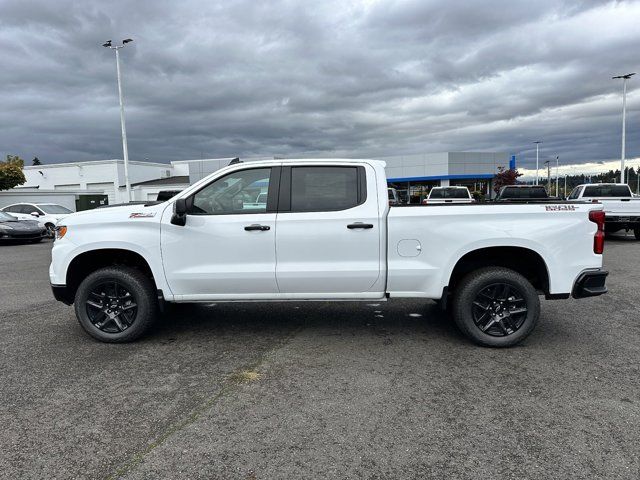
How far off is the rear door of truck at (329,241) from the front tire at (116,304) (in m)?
1.45

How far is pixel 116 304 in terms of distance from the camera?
5047 millimetres

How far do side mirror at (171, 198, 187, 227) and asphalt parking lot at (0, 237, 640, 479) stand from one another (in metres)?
1.31

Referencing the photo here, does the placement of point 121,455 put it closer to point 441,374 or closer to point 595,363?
point 441,374

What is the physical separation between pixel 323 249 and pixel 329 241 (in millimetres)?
102

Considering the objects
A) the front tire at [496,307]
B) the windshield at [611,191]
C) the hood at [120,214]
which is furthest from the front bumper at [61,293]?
the windshield at [611,191]

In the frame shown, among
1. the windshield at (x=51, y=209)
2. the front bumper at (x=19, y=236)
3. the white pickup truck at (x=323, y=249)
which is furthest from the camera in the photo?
the windshield at (x=51, y=209)

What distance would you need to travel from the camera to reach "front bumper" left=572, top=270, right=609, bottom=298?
15.3ft

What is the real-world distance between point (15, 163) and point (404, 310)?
4291 centimetres

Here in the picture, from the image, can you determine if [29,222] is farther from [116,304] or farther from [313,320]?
[313,320]

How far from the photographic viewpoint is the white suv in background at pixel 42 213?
786 inches

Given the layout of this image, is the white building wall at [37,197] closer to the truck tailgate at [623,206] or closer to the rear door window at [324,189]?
the truck tailgate at [623,206]

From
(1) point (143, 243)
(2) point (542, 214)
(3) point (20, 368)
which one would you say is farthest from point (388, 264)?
(3) point (20, 368)

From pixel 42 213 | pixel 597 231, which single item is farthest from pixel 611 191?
pixel 42 213

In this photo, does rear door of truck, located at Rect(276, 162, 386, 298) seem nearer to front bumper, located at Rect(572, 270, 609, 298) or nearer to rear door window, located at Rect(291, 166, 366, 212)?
rear door window, located at Rect(291, 166, 366, 212)
